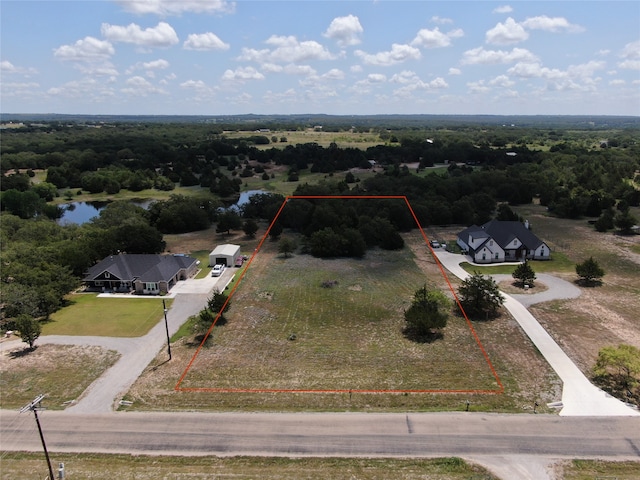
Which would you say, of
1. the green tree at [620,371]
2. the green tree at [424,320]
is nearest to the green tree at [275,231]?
the green tree at [424,320]

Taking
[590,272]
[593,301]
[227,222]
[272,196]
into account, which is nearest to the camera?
[593,301]

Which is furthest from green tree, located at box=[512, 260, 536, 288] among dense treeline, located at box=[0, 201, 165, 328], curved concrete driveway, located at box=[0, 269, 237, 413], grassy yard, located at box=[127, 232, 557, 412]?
dense treeline, located at box=[0, 201, 165, 328]

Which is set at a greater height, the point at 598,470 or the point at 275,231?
the point at 275,231

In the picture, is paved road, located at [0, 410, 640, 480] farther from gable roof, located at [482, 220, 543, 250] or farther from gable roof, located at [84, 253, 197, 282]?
gable roof, located at [482, 220, 543, 250]

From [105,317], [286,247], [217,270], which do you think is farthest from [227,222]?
[105,317]

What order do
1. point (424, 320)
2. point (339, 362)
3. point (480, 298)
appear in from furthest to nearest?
1. point (480, 298)
2. point (424, 320)
3. point (339, 362)

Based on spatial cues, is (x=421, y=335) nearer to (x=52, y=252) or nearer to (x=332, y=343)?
(x=332, y=343)

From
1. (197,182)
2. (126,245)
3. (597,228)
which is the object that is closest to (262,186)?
(197,182)

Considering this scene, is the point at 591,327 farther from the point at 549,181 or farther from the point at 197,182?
the point at 197,182
